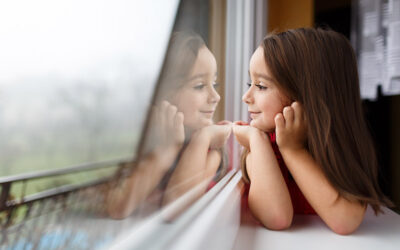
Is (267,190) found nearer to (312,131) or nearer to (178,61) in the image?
(312,131)

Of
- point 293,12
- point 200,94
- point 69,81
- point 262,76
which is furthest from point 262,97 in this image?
point 293,12

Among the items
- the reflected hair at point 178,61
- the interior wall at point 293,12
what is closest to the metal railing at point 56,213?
the reflected hair at point 178,61

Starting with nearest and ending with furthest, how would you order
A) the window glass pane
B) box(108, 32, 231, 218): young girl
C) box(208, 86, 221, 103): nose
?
the window glass pane, box(108, 32, 231, 218): young girl, box(208, 86, 221, 103): nose

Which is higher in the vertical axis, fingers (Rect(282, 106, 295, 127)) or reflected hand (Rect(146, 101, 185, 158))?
fingers (Rect(282, 106, 295, 127))

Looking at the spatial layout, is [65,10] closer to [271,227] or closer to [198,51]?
[198,51]

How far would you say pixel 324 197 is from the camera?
22.4 inches

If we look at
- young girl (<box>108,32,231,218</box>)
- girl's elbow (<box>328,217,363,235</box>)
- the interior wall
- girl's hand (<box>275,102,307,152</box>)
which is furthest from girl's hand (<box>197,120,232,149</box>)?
the interior wall

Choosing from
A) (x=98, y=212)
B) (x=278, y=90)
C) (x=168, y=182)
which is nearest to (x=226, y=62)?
(x=278, y=90)

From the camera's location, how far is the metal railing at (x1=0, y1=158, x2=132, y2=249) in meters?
0.14

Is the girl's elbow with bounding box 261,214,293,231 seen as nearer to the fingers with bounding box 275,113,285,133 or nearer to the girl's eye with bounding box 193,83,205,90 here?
the fingers with bounding box 275,113,285,133

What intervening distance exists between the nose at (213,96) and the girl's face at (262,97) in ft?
0.26

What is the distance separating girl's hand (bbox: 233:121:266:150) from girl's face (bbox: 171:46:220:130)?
0.11 metres

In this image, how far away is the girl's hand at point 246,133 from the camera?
0.64 m

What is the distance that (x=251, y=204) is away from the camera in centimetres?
62
